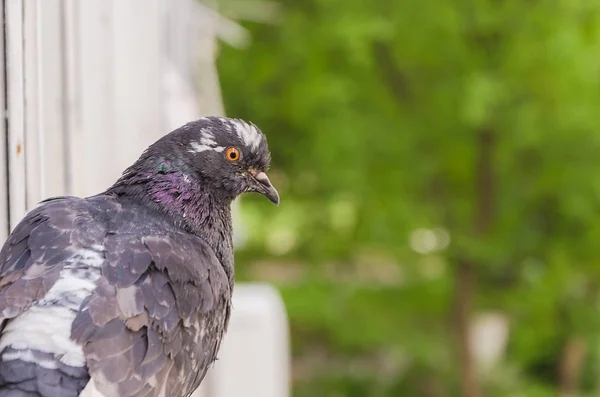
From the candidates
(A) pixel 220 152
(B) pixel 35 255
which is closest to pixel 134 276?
(B) pixel 35 255

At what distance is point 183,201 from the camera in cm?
240

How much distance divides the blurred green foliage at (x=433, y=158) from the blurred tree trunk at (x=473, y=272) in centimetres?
3

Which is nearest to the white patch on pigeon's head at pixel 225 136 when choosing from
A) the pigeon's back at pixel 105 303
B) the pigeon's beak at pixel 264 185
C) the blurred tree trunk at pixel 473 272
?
the pigeon's beak at pixel 264 185

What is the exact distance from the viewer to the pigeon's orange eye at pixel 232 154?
251 centimetres

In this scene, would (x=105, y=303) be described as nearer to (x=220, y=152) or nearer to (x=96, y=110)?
(x=220, y=152)

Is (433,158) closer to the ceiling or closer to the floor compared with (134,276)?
closer to the floor

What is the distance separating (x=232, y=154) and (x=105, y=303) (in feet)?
2.31

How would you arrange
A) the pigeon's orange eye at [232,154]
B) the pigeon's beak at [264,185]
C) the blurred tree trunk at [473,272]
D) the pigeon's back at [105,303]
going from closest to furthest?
the pigeon's back at [105,303]
the pigeon's orange eye at [232,154]
the pigeon's beak at [264,185]
the blurred tree trunk at [473,272]

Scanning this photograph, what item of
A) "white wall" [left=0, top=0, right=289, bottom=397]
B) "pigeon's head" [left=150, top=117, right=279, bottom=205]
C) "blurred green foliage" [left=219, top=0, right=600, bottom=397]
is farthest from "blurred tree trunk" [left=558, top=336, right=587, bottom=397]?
"pigeon's head" [left=150, top=117, right=279, bottom=205]

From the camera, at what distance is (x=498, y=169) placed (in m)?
8.70

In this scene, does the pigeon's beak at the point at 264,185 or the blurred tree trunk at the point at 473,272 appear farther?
the blurred tree trunk at the point at 473,272

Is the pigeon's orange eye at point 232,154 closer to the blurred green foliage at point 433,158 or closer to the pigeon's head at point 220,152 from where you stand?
the pigeon's head at point 220,152

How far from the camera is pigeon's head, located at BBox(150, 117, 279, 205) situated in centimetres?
244

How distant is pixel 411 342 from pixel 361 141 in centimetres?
239
